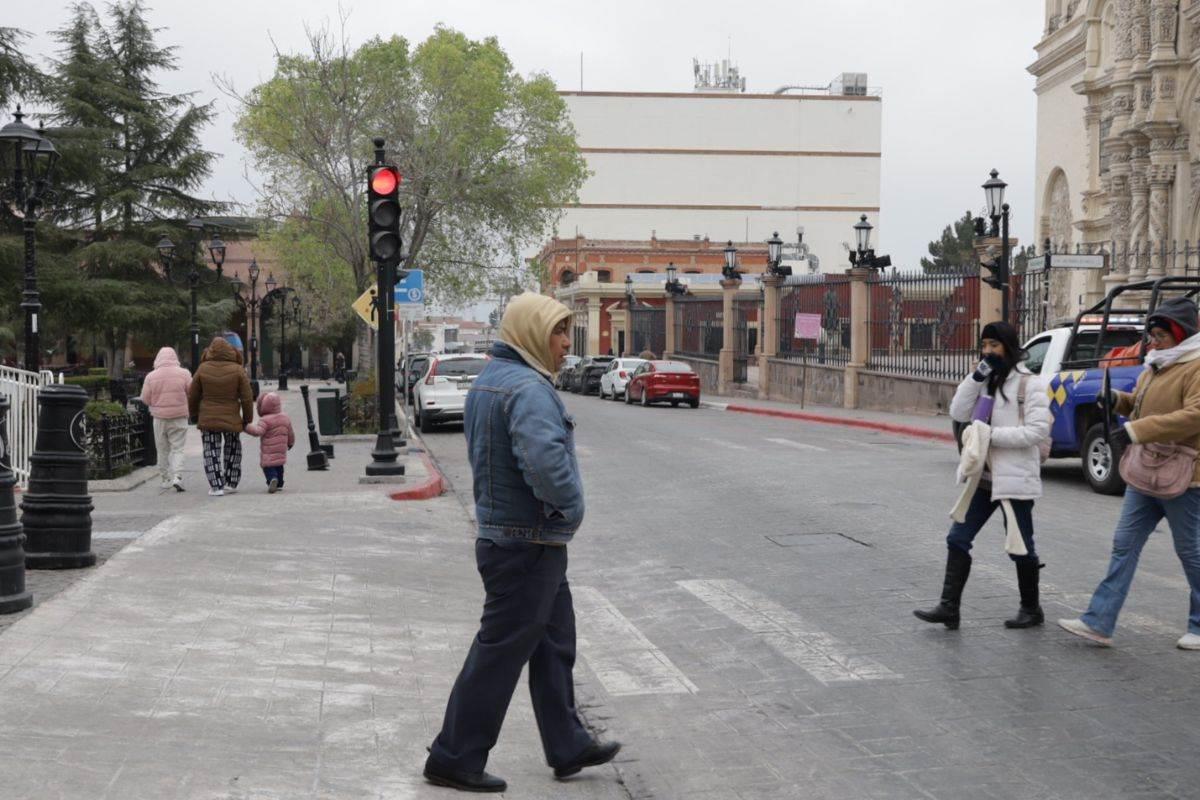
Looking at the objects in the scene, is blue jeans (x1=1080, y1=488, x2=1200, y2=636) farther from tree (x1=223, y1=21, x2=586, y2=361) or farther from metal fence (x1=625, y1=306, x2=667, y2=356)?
metal fence (x1=625, y1=306, x2=667, y2=356)

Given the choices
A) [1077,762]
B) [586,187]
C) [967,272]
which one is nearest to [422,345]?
[586,187]

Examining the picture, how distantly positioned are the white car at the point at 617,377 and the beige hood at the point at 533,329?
3869 centimetres

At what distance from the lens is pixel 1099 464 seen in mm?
14961

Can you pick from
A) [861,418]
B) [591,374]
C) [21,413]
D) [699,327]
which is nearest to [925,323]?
[861,418]

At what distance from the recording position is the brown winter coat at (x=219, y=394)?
14219 millimetres

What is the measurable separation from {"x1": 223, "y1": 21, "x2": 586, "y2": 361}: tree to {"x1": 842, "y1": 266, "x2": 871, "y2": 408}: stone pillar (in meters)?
12.0

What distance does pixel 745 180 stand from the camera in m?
94.2

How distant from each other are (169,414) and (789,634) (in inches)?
373

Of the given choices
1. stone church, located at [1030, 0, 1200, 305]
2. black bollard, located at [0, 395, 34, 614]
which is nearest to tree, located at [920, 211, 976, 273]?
stone church, located at [1030, 0, 1200, 305]

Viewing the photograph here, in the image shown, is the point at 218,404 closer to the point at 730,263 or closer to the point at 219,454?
the point at 219,454

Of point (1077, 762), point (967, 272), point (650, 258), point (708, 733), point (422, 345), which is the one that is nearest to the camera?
point (1077, 762)

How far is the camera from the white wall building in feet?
306

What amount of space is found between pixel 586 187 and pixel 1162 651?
86922mm

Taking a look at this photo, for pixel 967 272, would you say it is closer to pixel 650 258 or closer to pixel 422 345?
pixel 650 258
